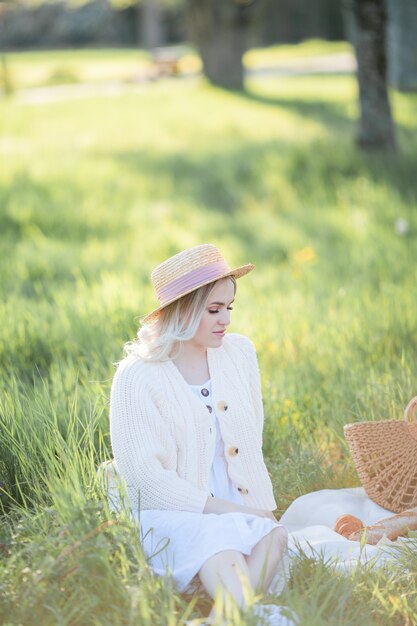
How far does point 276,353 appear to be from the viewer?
205 inches

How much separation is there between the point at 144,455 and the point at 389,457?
1081 mm

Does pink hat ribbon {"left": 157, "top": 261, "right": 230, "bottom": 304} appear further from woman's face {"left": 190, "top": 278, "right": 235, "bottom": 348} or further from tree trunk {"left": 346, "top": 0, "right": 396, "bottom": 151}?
tree trunk {"left": 346, "top": 0, "right": 396, "bottom": 151}

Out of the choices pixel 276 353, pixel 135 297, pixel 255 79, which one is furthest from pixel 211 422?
pixel 255 79

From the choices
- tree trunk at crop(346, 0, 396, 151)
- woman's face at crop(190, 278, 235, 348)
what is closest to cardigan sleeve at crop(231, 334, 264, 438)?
woman's face at crop(190, 278, 235, 348)

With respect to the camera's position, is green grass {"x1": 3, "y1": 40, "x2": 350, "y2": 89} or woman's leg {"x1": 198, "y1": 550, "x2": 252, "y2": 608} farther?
green grass {"x1": 3, "y1": 40, "x2": 350, "y2": 89}

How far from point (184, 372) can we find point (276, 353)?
1.89 m

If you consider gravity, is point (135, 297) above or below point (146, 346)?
below

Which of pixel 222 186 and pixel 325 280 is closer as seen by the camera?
pixel 325 280

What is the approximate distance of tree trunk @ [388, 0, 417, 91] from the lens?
64.8 ft

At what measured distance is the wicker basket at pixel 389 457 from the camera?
12.4ft

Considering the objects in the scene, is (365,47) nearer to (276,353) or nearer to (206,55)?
(276,353)

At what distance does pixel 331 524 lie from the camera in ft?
12.2

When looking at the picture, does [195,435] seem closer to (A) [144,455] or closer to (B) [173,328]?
(A) [144,455]

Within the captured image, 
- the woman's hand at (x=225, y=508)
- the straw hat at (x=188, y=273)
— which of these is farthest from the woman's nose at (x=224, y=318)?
the woman's hand at (x=225, y=508)
